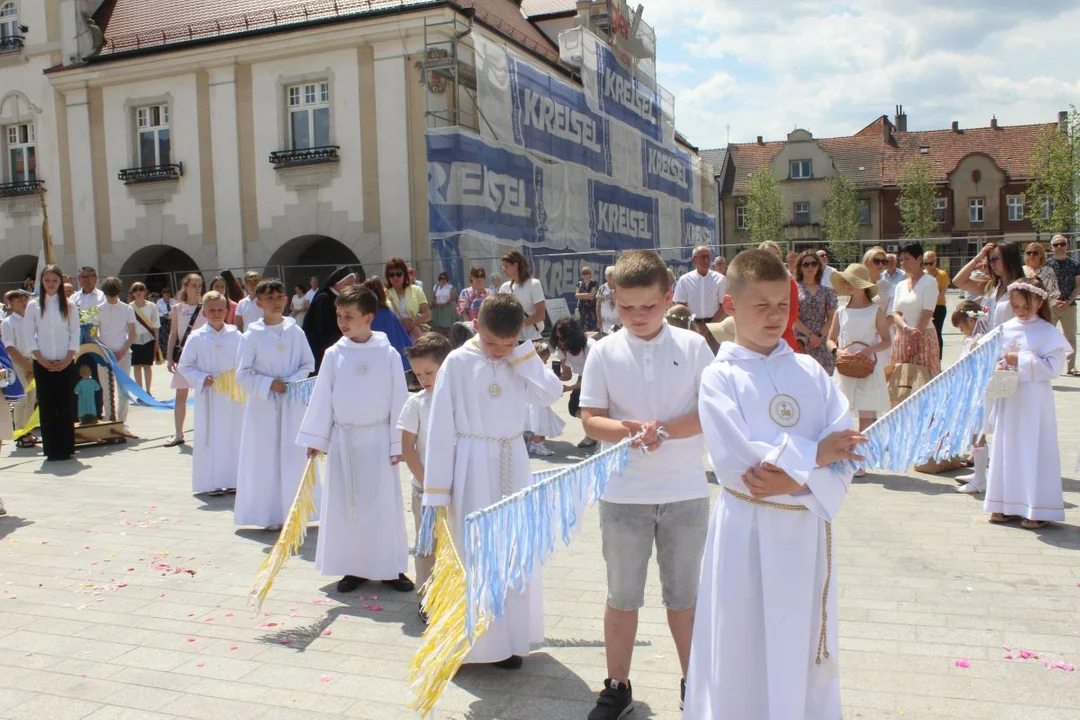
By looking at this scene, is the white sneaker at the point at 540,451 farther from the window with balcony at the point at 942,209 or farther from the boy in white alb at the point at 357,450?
the window with balcony at the point at 942,209

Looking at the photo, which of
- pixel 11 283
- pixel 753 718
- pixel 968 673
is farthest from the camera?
pixel 11 283

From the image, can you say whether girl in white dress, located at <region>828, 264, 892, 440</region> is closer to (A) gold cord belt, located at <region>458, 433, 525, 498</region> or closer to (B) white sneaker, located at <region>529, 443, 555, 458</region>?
(B) white sneaker, located at <region>529, 443, 555, 458</region>

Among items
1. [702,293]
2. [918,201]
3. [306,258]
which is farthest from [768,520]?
[918,201]

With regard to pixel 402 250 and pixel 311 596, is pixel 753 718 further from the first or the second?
pixel 402 250

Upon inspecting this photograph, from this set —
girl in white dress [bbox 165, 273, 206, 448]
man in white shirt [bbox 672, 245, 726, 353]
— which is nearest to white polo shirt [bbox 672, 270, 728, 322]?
man in white shirt [bbox 672, 245, 726, 353]

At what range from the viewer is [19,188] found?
25.9 m

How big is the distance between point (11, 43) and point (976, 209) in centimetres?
5145

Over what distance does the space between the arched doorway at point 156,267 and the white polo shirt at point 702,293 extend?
666 inches

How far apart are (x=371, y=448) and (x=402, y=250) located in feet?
53.6

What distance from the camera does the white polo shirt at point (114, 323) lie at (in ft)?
40.2

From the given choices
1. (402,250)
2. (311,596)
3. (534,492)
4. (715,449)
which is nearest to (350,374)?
(311,596)

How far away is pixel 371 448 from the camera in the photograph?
5703 mm

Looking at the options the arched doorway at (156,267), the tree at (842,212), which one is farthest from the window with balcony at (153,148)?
the tree at (842,212)

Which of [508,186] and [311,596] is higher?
[508,186]
